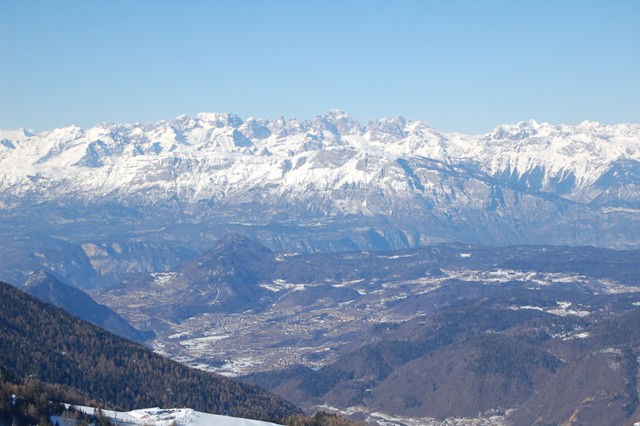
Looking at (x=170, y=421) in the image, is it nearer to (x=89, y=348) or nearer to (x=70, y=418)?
(x=70, y=418)

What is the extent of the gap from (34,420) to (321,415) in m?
55.3

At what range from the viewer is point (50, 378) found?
174 metres

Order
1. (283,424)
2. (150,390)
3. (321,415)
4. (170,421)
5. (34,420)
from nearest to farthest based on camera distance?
(34,420) → (170,421) → (283,424) → (321,415) → (150,390)

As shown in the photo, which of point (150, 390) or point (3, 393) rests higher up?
point (3, 393)

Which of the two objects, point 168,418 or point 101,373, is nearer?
point 168,418

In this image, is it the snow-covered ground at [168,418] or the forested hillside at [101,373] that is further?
the forested hillside at [101,373]

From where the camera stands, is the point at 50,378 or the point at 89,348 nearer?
the point at 50,378

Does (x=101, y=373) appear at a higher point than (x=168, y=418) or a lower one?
lower

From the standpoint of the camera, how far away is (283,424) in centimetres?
14562

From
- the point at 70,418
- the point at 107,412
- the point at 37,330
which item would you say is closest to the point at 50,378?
the point at 37,330

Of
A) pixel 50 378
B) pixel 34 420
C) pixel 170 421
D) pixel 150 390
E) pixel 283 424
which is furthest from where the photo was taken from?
pixel 150 390

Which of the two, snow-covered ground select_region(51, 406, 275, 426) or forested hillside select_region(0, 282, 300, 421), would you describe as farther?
forested hillside select_region(0, 282, 300, 421)

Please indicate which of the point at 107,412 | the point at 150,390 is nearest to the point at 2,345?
the point at 150,390

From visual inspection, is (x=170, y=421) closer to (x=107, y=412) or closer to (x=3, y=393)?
(x=107, y=412)
